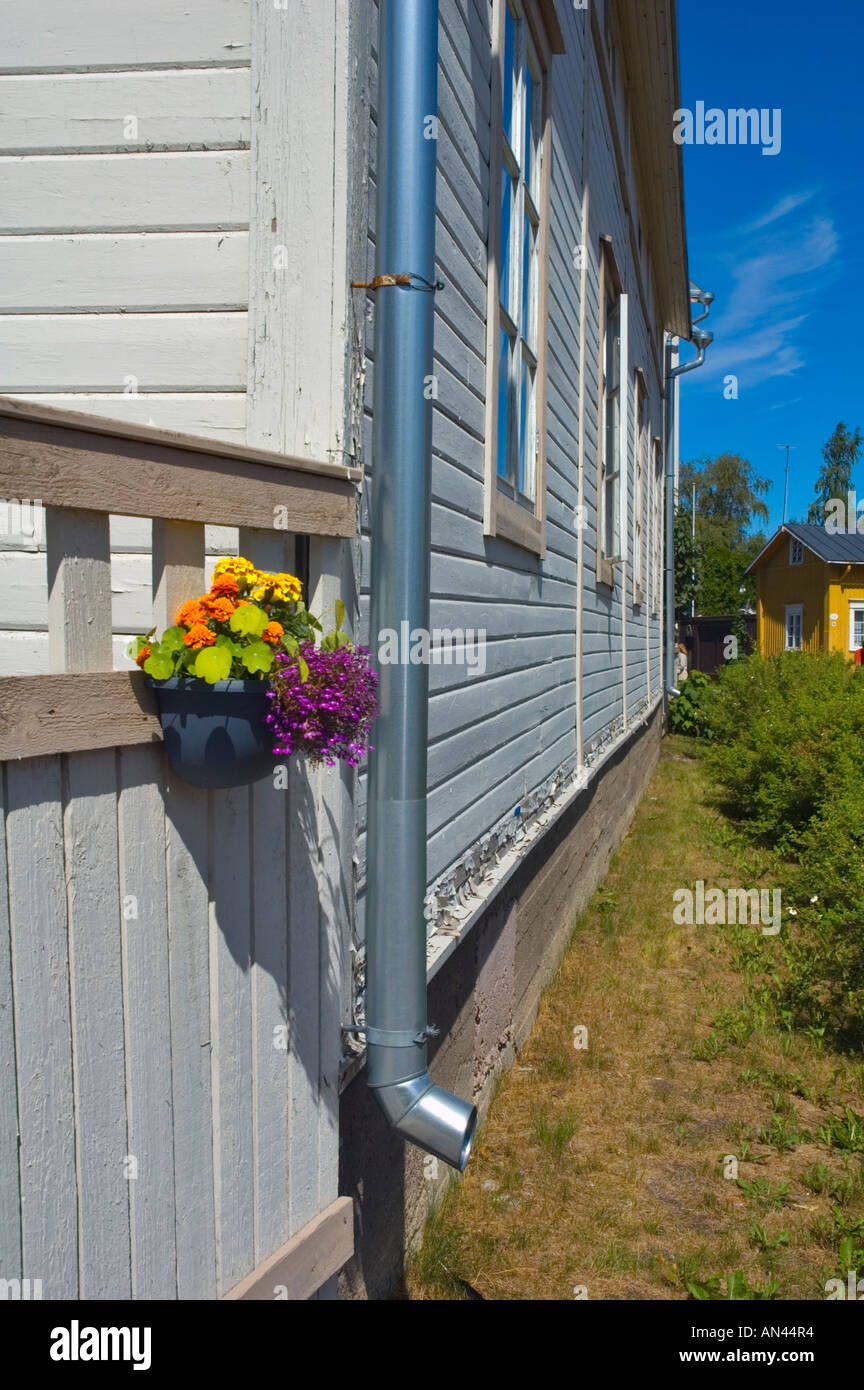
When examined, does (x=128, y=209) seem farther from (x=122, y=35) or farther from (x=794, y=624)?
(x=794, y=624)

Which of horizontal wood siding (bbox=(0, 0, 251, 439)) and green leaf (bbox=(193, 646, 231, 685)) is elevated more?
horizontal wood siding (bbox=(0, 0, 251, 439))

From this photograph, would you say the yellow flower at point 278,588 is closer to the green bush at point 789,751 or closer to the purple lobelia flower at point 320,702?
the purple lobelia flower at point 320,702

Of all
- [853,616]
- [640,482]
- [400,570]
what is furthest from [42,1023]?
Result: [853,616]

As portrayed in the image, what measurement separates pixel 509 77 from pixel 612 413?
4.26m

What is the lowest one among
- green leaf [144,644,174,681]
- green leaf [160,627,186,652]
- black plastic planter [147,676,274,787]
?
black plastic planter [147,676,274,787]

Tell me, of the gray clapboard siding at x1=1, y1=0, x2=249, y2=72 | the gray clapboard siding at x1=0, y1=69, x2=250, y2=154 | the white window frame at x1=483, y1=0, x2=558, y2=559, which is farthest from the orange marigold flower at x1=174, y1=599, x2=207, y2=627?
the white window frame at x1=483, y1=0, x2=558, y2=559

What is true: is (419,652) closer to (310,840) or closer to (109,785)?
(310,840)

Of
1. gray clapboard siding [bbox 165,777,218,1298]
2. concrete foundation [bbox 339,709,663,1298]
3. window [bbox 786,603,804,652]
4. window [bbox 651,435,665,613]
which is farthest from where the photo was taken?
window [bbox 786,603,804,652]

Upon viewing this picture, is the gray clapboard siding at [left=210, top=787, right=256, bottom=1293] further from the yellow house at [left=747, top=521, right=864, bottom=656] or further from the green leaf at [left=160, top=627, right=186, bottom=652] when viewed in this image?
the yellow house at [left=747, top=521, right=864, bottom=656]

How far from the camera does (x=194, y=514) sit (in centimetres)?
174

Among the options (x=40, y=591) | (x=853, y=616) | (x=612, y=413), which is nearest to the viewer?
(x=40, y=591)

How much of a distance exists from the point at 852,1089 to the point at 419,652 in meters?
3.16

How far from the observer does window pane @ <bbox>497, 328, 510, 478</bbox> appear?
4.14 metres

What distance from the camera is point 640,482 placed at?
1190cm
